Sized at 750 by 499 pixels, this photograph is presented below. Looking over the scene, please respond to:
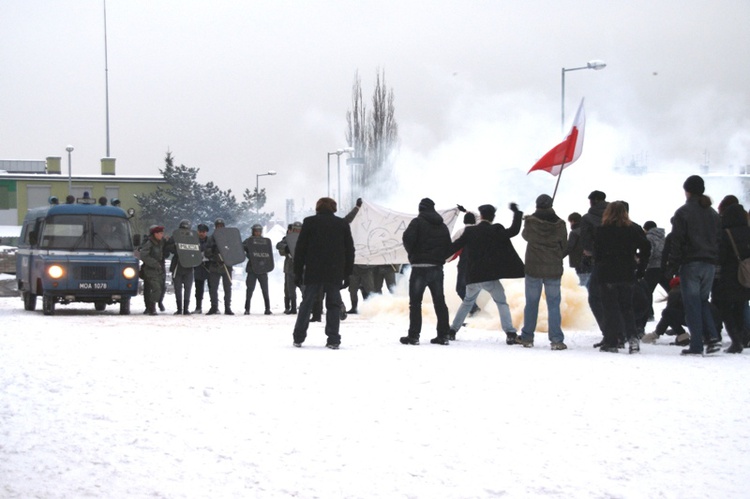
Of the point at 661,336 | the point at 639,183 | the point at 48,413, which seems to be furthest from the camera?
the point at 639,183

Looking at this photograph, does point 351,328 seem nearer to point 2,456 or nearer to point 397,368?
point 397,368

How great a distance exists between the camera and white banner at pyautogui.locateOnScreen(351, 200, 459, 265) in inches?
835

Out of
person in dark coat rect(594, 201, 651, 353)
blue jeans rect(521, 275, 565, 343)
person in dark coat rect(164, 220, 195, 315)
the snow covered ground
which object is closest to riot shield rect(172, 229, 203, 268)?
person in dark coat rect(164, 220, 195, 315)

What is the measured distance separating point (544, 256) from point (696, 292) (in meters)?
2.00

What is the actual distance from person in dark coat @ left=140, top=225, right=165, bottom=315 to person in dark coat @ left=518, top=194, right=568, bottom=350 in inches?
386

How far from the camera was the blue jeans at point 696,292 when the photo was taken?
486 inches

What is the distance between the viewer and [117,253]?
21266 millimetres

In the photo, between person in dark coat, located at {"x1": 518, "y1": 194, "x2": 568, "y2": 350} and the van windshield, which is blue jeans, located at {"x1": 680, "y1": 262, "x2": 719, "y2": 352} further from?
the van windshield

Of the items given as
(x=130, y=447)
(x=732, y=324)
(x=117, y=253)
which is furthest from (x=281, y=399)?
(x=117, y=253)

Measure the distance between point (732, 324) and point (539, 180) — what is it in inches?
1089

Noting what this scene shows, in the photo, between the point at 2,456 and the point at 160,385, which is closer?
the point at 2,456

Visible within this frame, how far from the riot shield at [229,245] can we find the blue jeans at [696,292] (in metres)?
11.0

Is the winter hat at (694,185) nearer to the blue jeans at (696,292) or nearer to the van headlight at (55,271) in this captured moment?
the blue jeans at (696,292)

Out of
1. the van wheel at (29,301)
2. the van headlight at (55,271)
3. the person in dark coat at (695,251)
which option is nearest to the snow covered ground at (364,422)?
the person in dark coat at (695,251)
